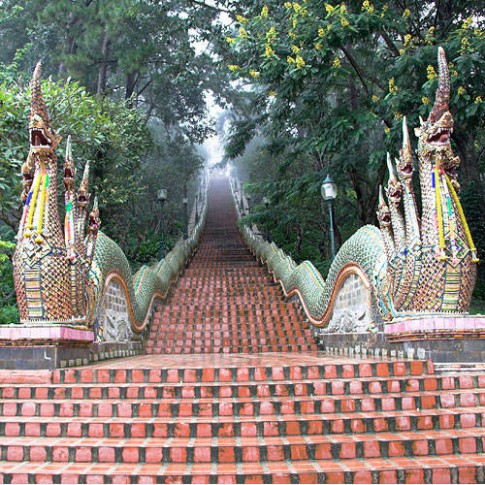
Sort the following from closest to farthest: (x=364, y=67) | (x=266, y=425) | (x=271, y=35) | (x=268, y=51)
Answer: (x=266, y=425) < (x=268, y=51) < (x=271, y=35) < (x=364, y=67)

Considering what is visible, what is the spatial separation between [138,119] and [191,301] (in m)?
5.14

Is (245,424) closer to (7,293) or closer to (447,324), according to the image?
(447,324)

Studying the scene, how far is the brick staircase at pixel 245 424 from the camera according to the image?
332 cm

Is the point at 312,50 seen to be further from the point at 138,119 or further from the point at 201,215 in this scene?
the point at 201,215

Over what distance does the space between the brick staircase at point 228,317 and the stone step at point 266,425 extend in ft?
13.6

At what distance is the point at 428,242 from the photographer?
528cm

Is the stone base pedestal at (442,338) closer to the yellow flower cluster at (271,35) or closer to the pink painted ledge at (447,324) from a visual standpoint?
the pink painted ledge at (447,324)

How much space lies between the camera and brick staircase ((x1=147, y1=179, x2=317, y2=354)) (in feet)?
27.0

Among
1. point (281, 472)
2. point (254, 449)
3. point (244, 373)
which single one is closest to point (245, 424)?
point (254, 449)

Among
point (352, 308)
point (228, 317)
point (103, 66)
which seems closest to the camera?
point (352, 308)

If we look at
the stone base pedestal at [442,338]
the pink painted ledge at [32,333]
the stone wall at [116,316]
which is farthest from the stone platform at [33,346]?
the stone base pedestal at [442,338]

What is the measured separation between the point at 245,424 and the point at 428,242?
2850mm

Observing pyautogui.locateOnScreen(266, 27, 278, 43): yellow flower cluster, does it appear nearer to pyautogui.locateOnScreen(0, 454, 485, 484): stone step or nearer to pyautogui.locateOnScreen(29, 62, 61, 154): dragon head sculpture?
pyautogui.locateOnScreen(29, 62, 61, 154): dragon head sculpture

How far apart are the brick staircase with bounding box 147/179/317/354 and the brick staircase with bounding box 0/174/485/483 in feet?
11.6
